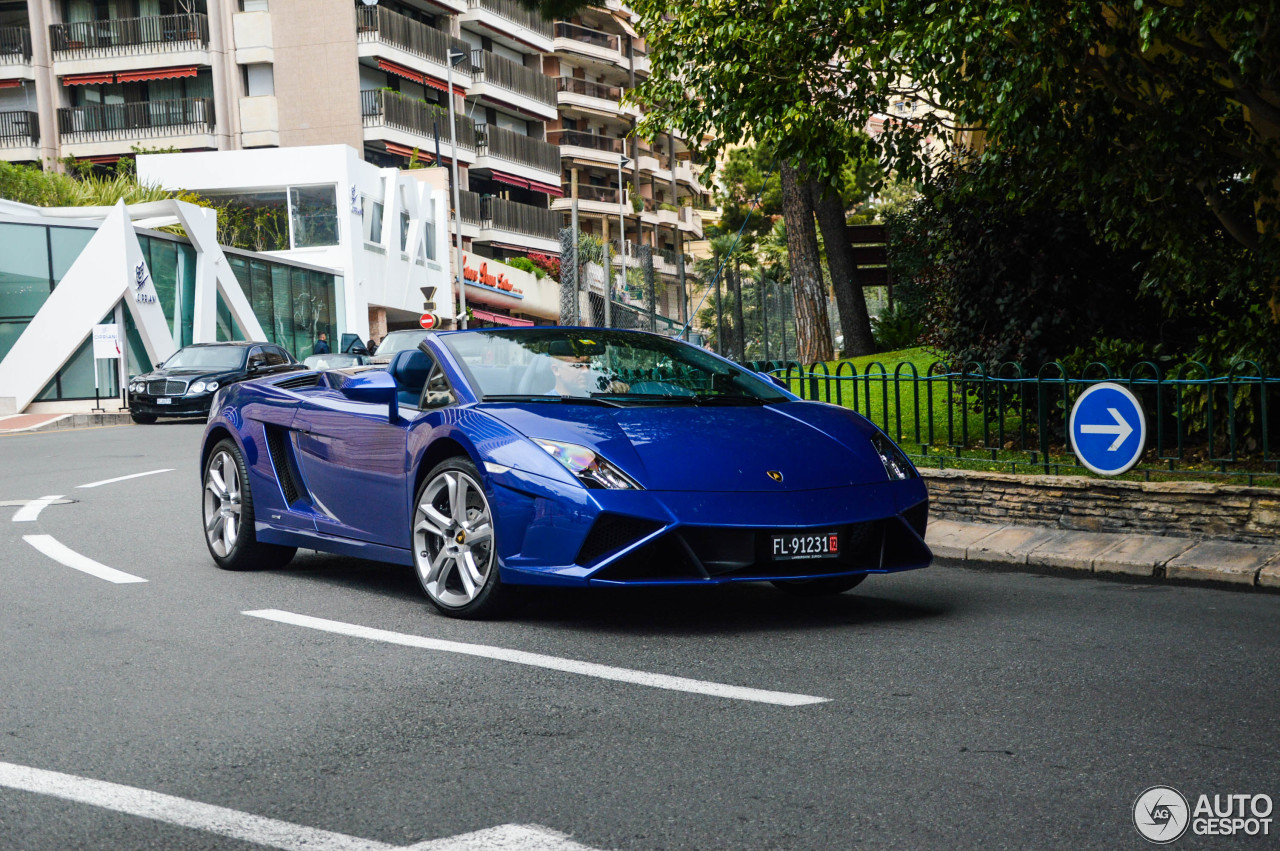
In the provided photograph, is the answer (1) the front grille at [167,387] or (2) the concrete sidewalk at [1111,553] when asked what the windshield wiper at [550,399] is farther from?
(1) the front grille at [167,387]

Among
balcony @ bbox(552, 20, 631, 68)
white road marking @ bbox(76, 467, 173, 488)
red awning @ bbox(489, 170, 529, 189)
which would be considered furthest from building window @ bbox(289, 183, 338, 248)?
balcony @ bbox(552, 20, 631, 68)

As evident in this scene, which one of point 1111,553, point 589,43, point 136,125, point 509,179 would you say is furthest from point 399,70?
point 1111,553

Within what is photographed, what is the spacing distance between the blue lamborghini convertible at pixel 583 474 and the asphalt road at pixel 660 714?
11.6 inches

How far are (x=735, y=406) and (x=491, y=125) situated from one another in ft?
198

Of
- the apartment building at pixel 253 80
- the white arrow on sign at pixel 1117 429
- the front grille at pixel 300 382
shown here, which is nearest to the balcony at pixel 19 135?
the apartment building at pixel 253 80

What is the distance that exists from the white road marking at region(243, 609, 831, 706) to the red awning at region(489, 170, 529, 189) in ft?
199

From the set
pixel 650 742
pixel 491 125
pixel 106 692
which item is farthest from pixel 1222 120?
pixel 491 125

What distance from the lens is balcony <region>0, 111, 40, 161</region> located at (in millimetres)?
53656

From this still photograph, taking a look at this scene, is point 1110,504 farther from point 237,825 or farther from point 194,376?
point 194,376

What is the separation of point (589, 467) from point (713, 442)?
56cm

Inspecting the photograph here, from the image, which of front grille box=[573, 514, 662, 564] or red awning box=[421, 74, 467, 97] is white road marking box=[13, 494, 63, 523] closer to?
front grille box=[573, 514, 662, 564]

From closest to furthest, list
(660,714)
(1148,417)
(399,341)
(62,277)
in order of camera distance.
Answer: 1. (660,714)
2. (1148,417)
3. (399,341)
4. (62,277)

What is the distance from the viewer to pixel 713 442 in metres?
6.06

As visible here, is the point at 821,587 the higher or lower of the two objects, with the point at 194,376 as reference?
lower
